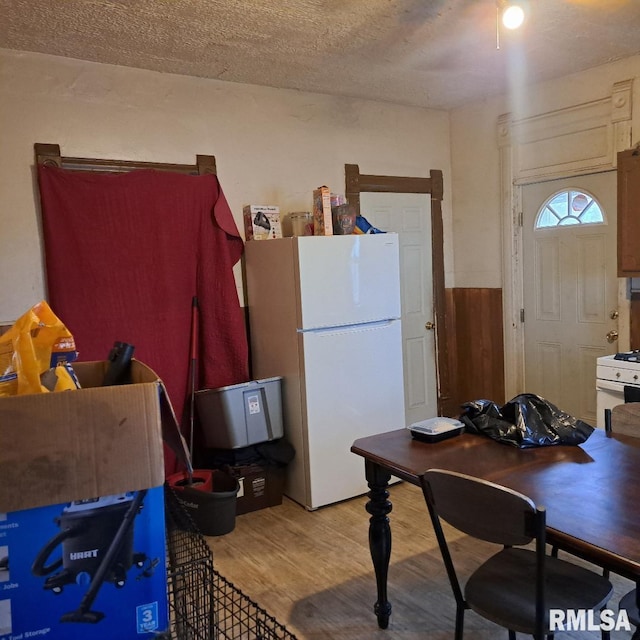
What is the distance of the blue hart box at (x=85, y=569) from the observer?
878 millimetres

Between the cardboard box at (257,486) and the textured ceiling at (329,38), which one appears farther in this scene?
the cardboard box at (257,486)

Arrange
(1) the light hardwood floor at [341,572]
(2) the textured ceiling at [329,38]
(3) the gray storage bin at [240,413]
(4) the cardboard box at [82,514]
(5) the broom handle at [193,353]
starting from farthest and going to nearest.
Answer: (5) the broom handle at [193,353]
(3) the gray storage bin at [240,413]
(2) the textured ceiling at [329,38]
(1) the light hardwood floor at [341,572]
(4) the cardboard box at [82,514]

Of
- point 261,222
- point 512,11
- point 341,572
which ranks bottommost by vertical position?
point 341,572

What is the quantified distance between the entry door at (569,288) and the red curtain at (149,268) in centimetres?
220

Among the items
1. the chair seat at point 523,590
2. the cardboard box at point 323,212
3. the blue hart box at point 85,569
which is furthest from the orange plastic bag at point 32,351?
the cardboard box at point 323,212

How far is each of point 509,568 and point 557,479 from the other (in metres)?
0.35

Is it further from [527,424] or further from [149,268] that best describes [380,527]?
[149,268]

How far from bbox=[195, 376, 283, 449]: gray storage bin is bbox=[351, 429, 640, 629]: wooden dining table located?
4.32 feet

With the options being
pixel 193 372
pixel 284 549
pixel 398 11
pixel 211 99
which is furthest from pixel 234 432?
pixel 398 11

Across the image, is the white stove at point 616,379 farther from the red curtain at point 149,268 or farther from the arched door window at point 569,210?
the red curtain at point 149,268

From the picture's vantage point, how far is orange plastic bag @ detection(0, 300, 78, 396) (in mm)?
965

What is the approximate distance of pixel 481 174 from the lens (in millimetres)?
4770

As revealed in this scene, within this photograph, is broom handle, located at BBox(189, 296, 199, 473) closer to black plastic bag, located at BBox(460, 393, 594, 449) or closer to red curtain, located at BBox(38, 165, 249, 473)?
red curtain, located at BBox(38, 165, 249, 473)

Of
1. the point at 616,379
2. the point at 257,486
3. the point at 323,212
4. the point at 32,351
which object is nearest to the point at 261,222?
the point at 323,212
